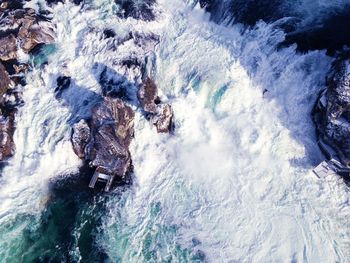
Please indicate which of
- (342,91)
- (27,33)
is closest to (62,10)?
(27,33)

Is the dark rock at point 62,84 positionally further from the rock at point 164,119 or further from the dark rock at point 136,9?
the rock at point 164,119

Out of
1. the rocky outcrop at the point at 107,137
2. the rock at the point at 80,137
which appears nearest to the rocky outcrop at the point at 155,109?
the rocky outcrop at the point at 107,137

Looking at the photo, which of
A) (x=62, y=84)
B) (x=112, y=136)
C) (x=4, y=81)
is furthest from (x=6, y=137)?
(x=112, y=136)

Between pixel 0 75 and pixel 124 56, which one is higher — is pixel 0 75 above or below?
below

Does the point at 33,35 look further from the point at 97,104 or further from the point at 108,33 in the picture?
the point at 97,104

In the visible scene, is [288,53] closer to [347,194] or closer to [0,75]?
[347,194]

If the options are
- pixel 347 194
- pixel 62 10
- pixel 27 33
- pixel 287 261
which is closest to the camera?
pixel 287 261

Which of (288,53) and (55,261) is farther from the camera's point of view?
(288,53)

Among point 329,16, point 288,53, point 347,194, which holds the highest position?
point 329,16
